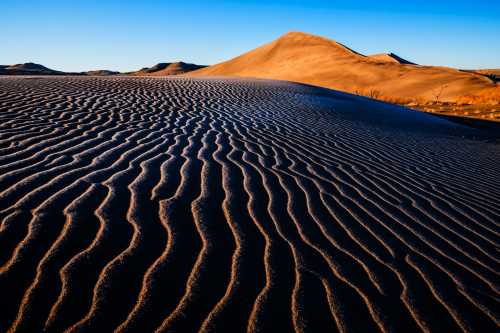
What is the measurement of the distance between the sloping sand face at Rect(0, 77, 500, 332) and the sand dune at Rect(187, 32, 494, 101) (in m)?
21.8

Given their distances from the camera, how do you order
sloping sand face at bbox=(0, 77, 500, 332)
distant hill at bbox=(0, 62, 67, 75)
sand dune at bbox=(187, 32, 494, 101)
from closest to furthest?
sloping sand face at bbox=(0, 77, 500, 332) < sand dune at bbox=(187, 32, 494, 101) < distant hill at bbox=(0, 62, 67, 75)

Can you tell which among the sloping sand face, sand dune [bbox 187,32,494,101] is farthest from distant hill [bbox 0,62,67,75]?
the sloping sand face

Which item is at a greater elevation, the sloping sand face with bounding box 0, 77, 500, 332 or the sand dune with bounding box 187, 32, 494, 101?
the sloping sand face with bounding box 0, 77, 500, 332

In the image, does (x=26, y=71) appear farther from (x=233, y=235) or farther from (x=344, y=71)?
(x=233, y=235)

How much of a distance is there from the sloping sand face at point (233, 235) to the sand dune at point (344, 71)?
2183 centimetres

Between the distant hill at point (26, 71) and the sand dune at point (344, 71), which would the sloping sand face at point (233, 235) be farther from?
the distant hill at point (26, 71)

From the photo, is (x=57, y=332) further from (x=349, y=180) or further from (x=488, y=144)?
(x=488, y=144)

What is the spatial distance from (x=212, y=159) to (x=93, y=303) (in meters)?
2.89

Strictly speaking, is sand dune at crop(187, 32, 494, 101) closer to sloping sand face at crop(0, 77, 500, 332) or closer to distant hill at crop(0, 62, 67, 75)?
sloping sand face at crop(0, 77, 500, 332)

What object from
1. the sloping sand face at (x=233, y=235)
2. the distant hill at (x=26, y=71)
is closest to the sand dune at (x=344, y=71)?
the sloping sand face at (x=233, y=235)

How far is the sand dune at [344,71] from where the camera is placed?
32.9 m

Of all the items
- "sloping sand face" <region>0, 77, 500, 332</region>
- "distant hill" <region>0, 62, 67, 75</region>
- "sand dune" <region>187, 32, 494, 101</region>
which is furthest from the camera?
"distant hill" <region>0, 62, 67, 75</region>

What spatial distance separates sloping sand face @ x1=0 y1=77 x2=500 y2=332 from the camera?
2.15 meters

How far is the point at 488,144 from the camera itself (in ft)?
30.5
